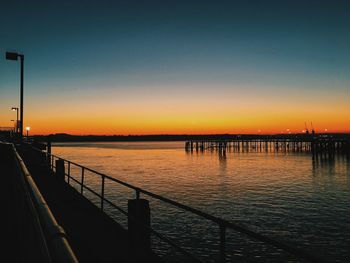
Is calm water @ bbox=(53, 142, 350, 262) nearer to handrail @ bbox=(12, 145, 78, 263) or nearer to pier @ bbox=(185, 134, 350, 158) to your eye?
handrail @ bbox=(12, 145, 78, 263)

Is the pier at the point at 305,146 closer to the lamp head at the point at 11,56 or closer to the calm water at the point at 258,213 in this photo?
the calm water at the point at 258,213

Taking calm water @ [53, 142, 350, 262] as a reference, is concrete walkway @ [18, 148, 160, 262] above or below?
above

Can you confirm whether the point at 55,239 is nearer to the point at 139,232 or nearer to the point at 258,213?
the point at 139,232

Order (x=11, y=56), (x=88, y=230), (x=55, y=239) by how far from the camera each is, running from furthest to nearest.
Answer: (x=11, y=56) → (x=88, y=230) → (x=55, y=239)

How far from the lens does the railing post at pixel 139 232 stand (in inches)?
270

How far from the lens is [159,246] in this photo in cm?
1550

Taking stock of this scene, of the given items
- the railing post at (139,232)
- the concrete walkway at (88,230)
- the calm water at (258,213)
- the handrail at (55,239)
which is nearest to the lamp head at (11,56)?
the concrete walkway at (88,230)

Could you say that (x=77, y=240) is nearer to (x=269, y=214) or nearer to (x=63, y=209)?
(x=63, y=209)

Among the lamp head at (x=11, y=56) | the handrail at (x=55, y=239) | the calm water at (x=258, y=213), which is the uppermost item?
the lamp head at (x=11, y=56)

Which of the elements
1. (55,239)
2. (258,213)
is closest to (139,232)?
(55,239)

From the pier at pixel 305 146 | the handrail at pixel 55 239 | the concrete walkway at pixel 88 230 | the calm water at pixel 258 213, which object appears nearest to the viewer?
the handrail at pixel 55 239

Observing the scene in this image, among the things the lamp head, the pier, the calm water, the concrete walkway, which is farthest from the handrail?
the pier

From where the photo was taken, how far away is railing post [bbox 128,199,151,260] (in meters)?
6.86

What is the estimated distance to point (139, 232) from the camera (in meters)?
6.87
